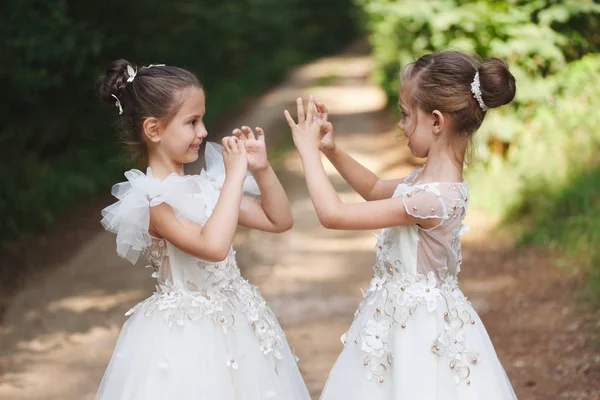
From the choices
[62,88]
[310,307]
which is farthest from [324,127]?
[62,88]

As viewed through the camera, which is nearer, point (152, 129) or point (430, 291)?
point (430, 291)

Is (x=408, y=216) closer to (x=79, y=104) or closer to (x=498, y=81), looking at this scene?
(x=498, y=81)

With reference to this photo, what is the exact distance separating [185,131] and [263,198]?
0.40 metres

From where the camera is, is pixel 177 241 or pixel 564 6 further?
pixel 564 6

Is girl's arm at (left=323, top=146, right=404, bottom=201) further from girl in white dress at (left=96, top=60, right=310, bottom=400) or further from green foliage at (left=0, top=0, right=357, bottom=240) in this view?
green foliage at (left=0, top=0, right=357, bottom=240)

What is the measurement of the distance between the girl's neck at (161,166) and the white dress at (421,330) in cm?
84

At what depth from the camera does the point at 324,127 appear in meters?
3.29

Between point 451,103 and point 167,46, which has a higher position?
point 167,46

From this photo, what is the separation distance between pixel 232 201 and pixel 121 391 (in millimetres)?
784

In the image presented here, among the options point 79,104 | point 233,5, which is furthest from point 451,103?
point 233,5

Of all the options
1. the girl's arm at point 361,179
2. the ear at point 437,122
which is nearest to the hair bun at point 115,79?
the girl's arm at point 361,179

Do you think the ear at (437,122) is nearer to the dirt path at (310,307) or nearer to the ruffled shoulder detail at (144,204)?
the ruffled shoulder detail at (144,204)

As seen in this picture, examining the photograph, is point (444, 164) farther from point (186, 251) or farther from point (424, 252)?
point (186, 251)

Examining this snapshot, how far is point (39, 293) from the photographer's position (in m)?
7.30
